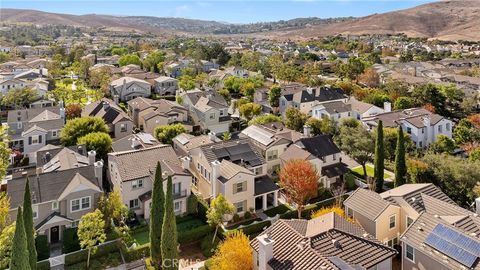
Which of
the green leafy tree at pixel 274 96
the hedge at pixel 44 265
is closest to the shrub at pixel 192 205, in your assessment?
the hedge at pixel 44 265

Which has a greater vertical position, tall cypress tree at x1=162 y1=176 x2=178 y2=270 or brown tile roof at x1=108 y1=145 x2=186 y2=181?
brown tile roof at x1=108 y1=145 x2=186 y2=181

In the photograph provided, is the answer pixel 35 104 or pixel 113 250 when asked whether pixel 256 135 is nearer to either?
pixel 113 250

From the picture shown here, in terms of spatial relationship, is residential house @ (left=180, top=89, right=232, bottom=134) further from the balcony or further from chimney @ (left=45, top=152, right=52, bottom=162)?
the balcony

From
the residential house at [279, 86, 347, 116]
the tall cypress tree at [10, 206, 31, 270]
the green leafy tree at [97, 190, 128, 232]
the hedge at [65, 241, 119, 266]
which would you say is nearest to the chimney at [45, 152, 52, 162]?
the green leafy tree at [97, 190, 128, 232]

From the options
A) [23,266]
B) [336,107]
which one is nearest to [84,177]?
[23,266]

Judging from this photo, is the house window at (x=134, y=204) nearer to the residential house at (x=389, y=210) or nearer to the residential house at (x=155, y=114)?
the residential house at (x=389, y=210)

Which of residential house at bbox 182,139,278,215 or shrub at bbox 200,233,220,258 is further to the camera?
residential house at bbox 182,139,278,215
